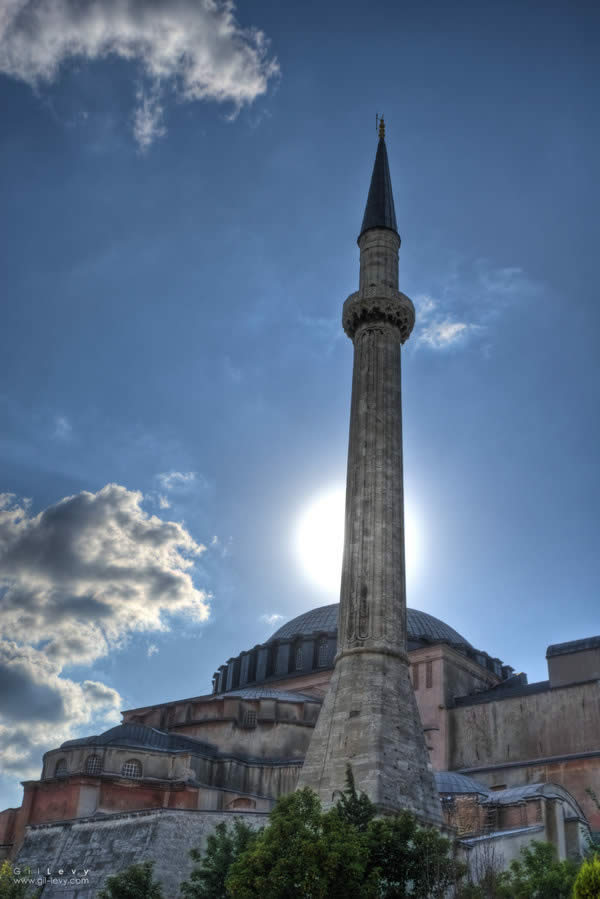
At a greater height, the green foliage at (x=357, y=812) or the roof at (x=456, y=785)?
the roof at (x=456, y=785)

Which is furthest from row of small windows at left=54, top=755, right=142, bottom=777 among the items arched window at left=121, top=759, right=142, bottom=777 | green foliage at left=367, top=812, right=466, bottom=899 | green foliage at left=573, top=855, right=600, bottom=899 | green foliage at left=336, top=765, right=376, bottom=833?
green foliage at left=573, top=855, right=600, bottom=899

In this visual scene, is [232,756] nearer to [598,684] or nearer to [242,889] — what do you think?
[598,684]

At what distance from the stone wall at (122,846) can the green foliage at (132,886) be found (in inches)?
94.8

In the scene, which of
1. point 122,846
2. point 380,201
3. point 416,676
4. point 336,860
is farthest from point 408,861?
point 380,201

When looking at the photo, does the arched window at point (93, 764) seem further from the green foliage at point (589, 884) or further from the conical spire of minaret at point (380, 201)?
the green foliage at point (589, 884)

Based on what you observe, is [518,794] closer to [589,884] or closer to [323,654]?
[323,654]

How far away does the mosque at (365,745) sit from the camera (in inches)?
715

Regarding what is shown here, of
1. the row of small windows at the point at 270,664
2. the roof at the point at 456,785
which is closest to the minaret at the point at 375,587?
the roof at the point at 456,785

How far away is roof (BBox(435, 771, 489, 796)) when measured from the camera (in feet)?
72.1

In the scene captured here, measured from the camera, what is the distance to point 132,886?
54.9 feet

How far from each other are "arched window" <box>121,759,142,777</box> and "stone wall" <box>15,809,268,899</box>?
6.24 feet

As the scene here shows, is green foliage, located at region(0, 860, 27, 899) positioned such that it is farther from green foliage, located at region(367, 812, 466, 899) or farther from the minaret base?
green foliage, located at region(367, 812, 466, 899)

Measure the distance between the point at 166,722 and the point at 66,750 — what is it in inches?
194

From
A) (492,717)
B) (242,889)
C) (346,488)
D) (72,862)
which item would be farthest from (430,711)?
(242,889)
